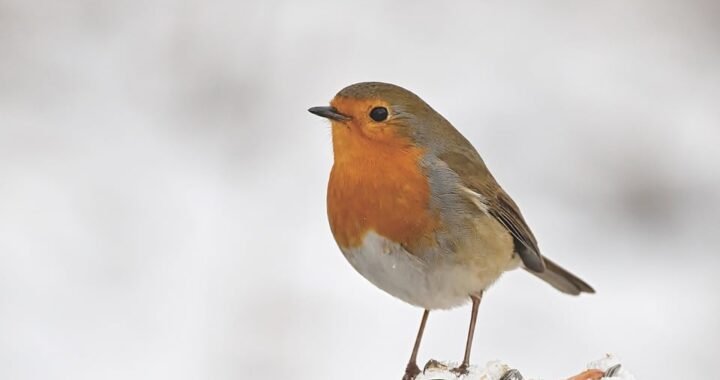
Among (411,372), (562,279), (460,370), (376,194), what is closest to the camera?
(460,370)

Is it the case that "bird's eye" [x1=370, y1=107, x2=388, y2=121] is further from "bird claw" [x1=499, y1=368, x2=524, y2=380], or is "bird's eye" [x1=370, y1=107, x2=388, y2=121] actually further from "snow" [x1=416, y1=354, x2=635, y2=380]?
"bird claw" [x1=499, y1=368, x2=524, y2=380]

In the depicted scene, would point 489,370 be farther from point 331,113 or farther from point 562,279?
point 562,279

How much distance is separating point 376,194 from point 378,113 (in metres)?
0.25

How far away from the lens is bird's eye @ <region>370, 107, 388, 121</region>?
3.40 meters

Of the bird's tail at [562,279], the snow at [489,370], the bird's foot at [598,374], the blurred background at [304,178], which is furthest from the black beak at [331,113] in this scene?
the blurred background at [304,178]

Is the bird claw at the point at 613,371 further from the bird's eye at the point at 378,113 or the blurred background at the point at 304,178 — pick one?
the blurred background at the point at 304,178

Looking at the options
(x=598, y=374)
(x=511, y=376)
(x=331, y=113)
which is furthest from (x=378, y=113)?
(x=598, y=374)

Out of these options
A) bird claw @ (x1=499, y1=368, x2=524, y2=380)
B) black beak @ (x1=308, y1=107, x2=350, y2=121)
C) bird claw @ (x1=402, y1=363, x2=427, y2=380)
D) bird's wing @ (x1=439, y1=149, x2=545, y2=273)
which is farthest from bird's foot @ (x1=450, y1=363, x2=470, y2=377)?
black beak @ (x1=308, y1=107, x2=350, y2=121)

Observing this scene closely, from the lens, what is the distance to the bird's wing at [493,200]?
11.9 ft

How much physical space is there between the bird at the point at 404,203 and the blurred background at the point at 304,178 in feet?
5.30

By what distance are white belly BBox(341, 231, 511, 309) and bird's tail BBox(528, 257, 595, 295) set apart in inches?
27.0

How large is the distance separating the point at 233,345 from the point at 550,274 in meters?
1.61

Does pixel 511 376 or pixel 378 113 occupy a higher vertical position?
pixel 378 113

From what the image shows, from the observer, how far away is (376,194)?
3.33 m
